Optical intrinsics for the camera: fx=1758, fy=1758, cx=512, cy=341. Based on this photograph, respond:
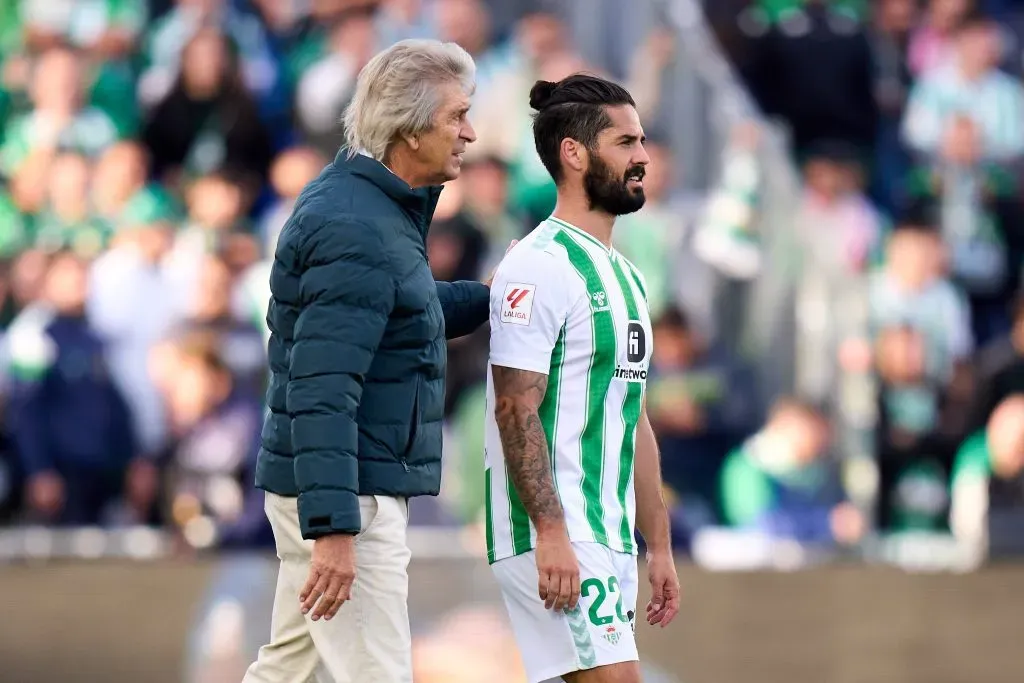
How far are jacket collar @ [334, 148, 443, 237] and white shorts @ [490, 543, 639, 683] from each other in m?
0.91

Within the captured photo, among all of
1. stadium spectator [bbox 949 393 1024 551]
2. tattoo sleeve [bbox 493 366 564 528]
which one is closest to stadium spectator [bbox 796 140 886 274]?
stadium spectator [bbox 949 393 1024 551]

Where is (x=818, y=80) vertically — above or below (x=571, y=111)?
above

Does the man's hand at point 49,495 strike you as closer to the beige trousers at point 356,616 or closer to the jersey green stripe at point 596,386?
the beige trousers at point 356,616

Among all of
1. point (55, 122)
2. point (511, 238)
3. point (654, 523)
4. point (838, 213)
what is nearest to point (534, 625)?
point (654, 523)

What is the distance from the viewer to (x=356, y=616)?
157 inches

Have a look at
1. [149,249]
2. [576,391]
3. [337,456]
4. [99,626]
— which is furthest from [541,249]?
[149,249]

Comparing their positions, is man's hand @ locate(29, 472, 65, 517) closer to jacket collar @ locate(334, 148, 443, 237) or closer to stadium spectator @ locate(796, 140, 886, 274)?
stadium spectator @ locate(796, 140, 886, 274)

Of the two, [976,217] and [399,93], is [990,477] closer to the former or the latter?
[976,217]

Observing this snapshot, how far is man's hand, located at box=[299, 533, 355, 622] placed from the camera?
3869 millimetres

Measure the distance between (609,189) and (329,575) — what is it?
4.12 ft

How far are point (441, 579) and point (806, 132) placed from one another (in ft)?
12.2

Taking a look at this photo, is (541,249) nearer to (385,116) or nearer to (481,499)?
(385,116)

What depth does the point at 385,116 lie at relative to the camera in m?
4.19

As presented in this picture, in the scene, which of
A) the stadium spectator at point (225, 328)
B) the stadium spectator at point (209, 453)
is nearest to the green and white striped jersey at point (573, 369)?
the stadium spectator at point (209, 453)
